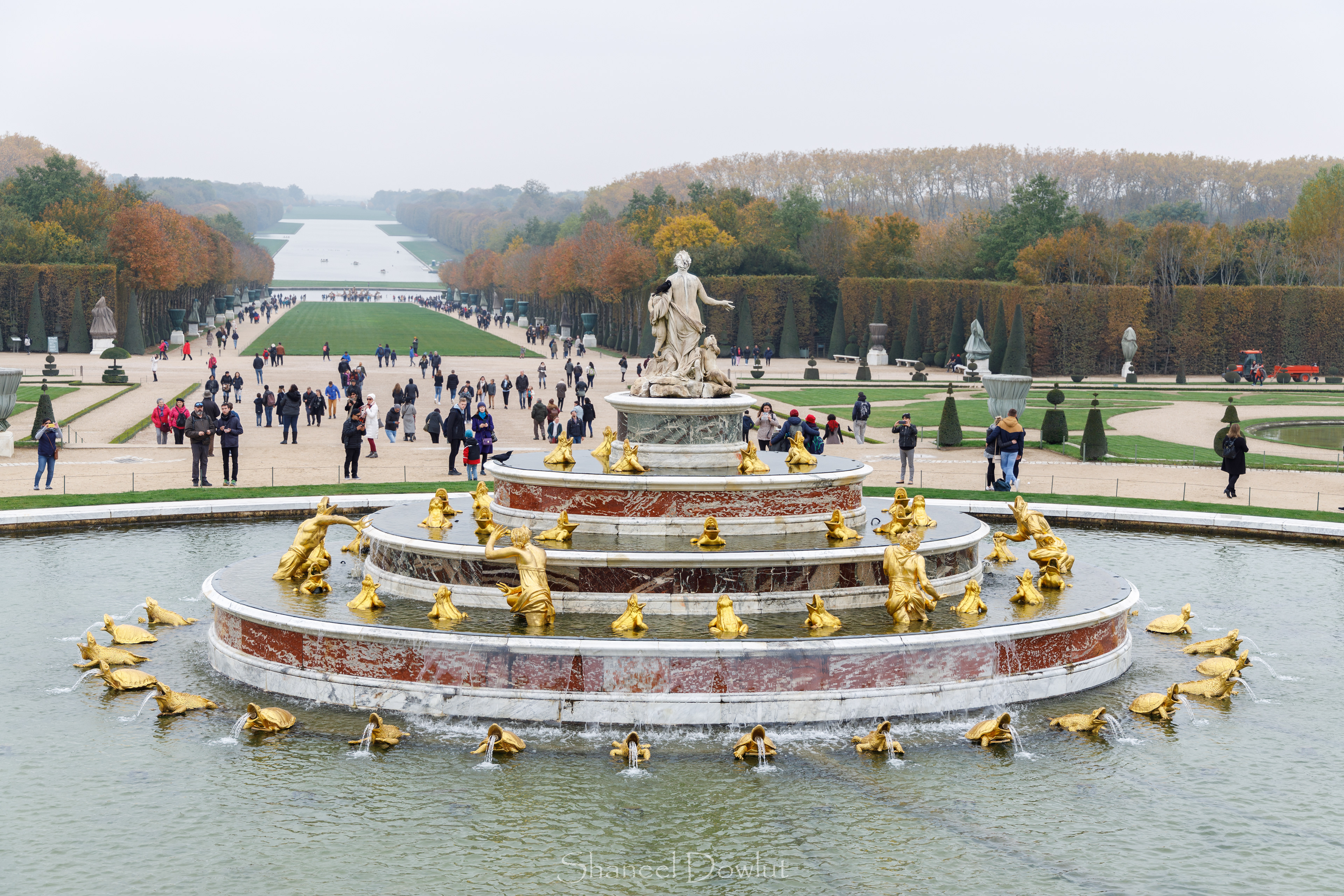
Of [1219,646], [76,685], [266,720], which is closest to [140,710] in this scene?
[76,685]

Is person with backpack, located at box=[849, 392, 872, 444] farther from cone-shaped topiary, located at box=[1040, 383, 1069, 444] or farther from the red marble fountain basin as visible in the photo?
the red marble fountain basin

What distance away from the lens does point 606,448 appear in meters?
20.8

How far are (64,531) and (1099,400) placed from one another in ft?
148

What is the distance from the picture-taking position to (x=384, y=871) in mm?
10484

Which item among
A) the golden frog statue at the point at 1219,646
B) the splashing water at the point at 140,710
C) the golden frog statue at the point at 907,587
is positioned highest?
the golden frog statue at the point at 907,587

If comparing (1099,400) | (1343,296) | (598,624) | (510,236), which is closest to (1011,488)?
(598,624)

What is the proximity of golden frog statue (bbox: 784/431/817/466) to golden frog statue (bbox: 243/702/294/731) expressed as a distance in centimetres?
885

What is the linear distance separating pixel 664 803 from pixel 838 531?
658 centimetres

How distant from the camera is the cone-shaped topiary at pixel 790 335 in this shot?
91375 mm

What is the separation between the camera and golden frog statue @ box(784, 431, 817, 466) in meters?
20.0

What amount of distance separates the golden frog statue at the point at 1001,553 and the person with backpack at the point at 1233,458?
36.1 feet

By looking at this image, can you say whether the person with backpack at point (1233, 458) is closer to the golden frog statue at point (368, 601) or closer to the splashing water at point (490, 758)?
the golden frog statue at point (368, 601)

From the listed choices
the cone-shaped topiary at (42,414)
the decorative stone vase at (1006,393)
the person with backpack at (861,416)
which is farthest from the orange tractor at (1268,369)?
the cone-shaped topiary at (42,414)

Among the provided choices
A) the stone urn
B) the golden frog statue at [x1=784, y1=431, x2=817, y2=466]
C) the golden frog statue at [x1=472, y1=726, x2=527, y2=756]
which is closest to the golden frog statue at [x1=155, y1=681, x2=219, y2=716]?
the golden frog statue at [x1=472, y1=726, x2=527, y2=756]
